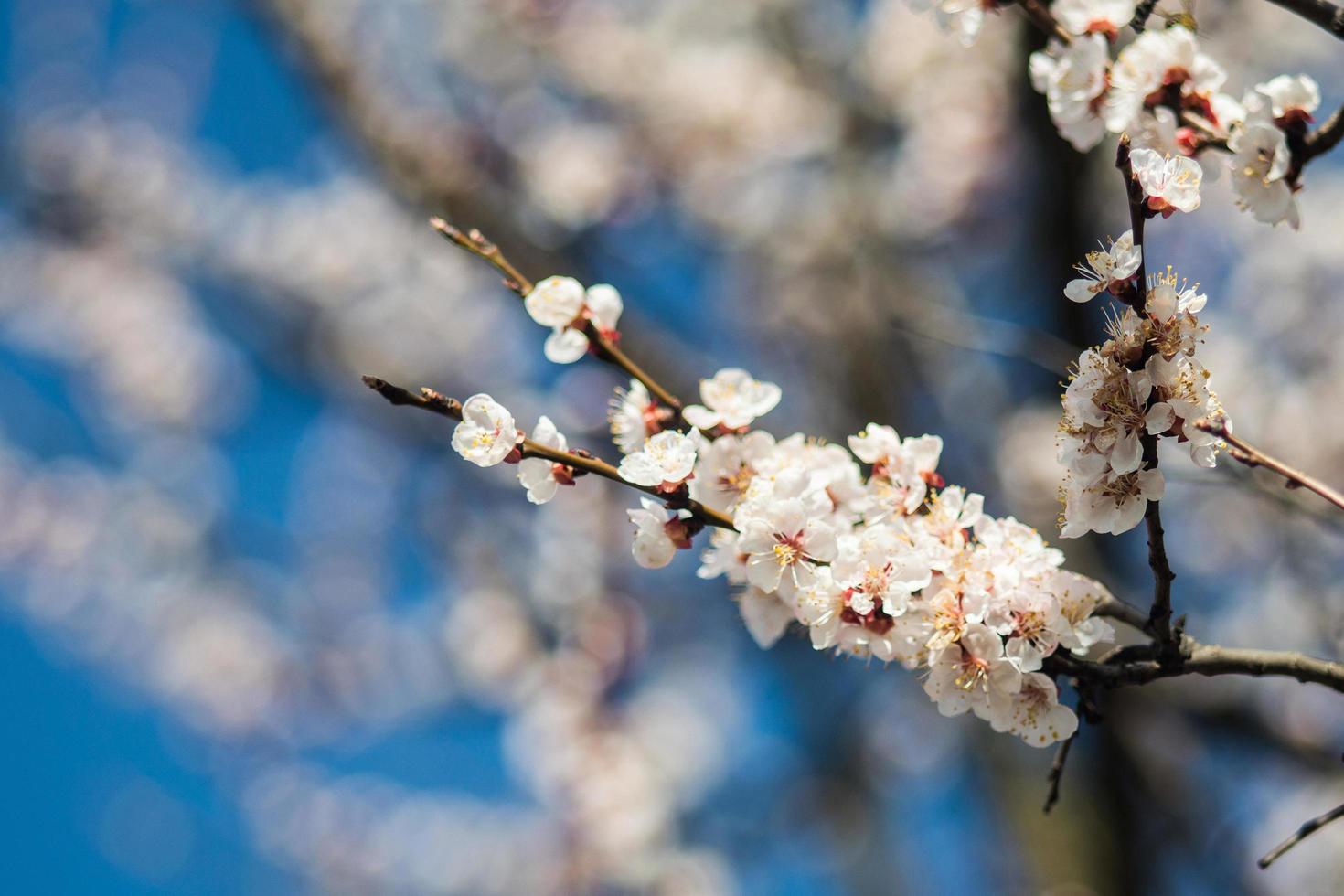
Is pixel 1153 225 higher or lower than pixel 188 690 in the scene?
higher

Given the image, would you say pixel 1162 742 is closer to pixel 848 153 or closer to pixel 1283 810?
pixel 1283 810

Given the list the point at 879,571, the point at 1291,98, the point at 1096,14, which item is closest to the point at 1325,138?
the point at 1291,98

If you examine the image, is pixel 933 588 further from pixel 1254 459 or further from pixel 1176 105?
pixel 1176 105

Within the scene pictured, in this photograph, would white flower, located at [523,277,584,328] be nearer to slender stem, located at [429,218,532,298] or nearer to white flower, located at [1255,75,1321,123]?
slender stem, located at [429,218,532,298]

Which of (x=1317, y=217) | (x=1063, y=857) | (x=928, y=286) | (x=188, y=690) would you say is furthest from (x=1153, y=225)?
(x=188, y=690)

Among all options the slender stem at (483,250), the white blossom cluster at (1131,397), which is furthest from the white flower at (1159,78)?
the slender stem at (483,250)

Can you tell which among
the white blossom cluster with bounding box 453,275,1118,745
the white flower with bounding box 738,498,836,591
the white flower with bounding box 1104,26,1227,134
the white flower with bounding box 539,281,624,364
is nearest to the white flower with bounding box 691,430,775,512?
the white blossom cluster with bounding box 453,275,1118,745
